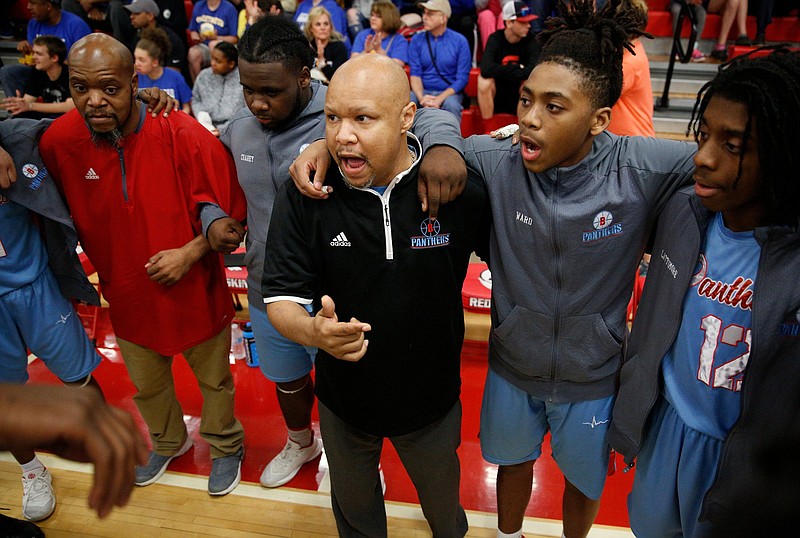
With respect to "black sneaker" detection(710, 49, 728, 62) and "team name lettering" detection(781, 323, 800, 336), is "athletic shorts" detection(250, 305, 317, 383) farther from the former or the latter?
"black sneaker" detection(710, 49, 728, 62)

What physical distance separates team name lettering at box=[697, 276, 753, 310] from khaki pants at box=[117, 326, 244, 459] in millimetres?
2034

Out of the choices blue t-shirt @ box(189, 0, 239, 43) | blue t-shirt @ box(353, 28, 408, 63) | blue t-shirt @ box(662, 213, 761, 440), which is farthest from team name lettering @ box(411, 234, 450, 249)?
blue t-shirt @ box(189, 0, 239, 43)

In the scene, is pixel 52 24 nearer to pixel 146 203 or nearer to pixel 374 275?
pixel 146 203

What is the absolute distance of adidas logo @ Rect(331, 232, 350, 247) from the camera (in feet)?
5.99

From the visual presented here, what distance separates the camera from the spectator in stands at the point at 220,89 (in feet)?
18.3

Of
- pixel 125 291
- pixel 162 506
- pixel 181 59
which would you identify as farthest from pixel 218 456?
pixel 181 59

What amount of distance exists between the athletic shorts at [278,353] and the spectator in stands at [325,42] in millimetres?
4157

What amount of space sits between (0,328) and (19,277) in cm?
24

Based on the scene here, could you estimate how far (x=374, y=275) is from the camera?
184 centimetres

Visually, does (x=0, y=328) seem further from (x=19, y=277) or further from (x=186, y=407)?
(x=186, y=407)

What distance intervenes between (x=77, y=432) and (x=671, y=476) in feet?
5.37

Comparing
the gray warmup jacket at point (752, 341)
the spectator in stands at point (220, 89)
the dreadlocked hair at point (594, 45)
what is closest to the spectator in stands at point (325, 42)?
the spectator in stands at point (220, 89)

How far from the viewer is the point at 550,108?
177 centimetres

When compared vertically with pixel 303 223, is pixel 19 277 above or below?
below
